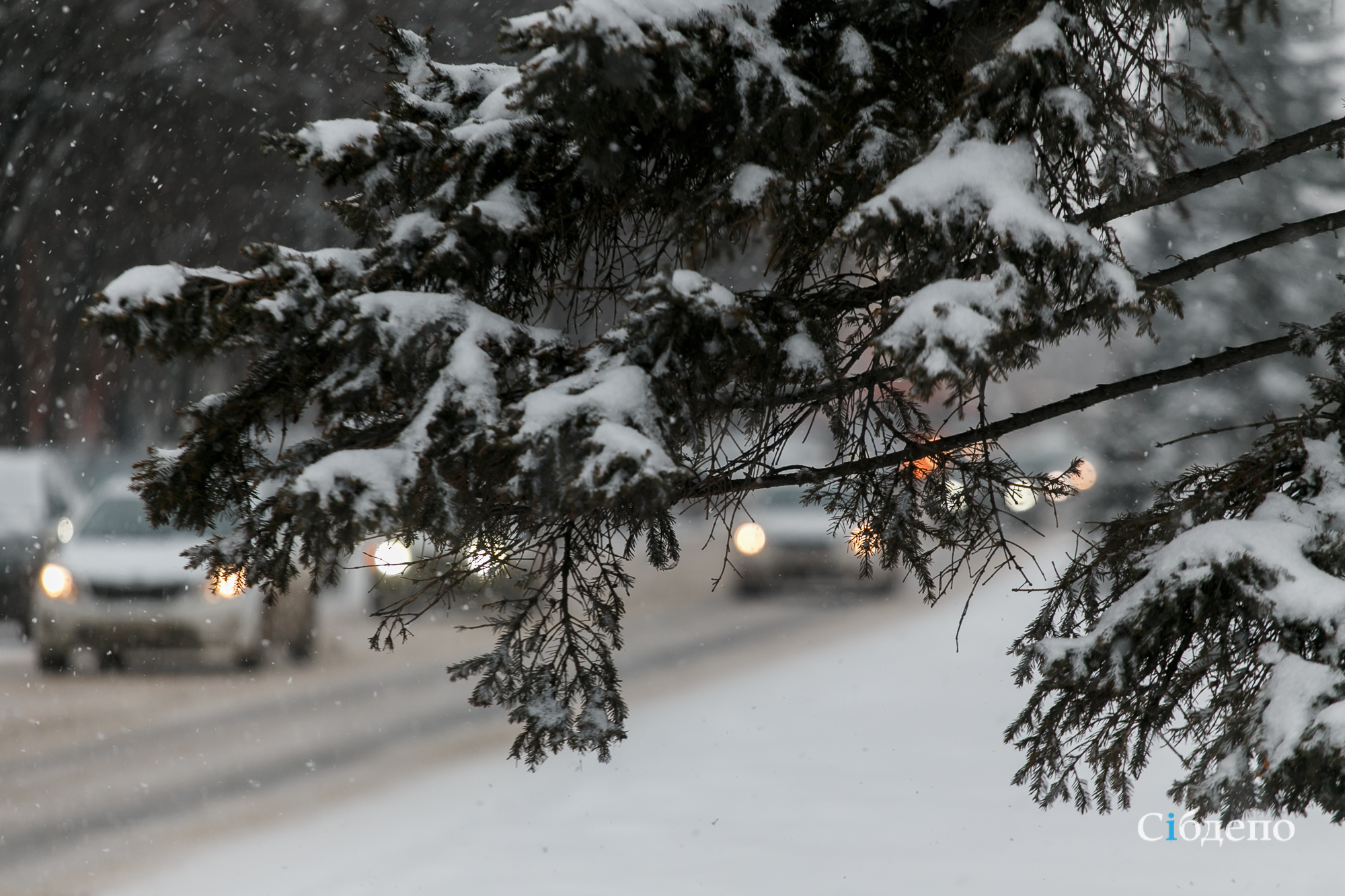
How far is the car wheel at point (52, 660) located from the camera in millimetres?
11023

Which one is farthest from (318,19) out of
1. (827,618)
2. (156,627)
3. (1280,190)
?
(1280,190)

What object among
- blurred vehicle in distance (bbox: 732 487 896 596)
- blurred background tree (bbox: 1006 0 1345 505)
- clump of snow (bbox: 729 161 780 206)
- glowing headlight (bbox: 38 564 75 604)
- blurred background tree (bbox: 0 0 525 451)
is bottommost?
clump of snow (bbox: 729 161 780 206)

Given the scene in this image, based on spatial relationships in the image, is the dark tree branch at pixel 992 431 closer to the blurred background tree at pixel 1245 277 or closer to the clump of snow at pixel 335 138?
the clump of snow at pixel 335 138

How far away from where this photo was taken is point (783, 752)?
9617 millimetres

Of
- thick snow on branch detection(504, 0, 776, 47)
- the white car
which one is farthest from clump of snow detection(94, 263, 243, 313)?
the white car

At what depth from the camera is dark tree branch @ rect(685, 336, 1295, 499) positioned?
418cm

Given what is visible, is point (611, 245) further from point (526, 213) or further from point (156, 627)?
point (156, 627)

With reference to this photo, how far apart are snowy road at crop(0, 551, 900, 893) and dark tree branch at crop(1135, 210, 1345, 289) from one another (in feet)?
21.5

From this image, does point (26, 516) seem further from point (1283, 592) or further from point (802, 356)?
point (1283, 592)

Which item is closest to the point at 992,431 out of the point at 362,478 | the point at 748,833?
the point at 362,478

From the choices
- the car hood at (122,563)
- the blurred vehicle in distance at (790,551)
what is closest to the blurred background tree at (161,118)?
the car hood at (122,563)

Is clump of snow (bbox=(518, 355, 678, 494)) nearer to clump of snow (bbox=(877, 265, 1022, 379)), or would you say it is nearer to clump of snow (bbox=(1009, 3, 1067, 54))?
clump of snow (bbox=(877, 265, 1022, 379))

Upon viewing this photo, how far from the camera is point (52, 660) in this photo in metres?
11.2

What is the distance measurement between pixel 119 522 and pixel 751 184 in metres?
9.53
